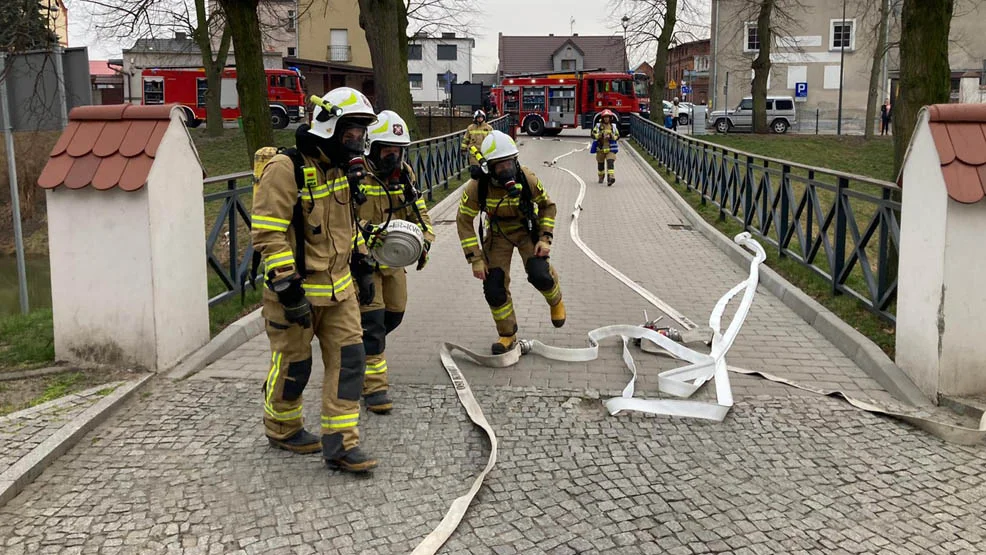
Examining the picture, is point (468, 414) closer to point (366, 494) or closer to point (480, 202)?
point (366, 494)

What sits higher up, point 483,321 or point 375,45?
point 375,45

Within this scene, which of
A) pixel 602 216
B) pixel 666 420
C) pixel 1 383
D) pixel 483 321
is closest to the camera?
pixel 666 420

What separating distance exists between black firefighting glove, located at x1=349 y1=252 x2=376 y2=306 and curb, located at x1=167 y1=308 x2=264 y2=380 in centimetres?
112

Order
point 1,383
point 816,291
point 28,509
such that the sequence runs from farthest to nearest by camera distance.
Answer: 1. point 816,291
2. point 1,383
3. point 28,509

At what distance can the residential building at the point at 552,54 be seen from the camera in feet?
259

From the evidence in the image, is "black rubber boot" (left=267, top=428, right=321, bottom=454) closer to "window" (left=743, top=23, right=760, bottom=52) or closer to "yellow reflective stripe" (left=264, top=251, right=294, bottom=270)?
"yellow reflective stripe" (left=264, top=251, right=294, bottom=270)

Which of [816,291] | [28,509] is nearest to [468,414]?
[28,509]

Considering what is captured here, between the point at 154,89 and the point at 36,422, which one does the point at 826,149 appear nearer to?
the point at 154,89

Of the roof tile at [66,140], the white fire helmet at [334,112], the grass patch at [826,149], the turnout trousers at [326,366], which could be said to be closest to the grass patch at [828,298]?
the turnout trousers at [326,366]

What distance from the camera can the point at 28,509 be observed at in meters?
4.25

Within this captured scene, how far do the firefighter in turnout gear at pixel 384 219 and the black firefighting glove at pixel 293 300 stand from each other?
3.76ft

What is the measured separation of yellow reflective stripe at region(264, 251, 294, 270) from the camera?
4375 millimetres

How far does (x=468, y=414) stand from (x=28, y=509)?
91.7 inches

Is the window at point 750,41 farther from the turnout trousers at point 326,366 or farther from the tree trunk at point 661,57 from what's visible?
the turnout trousers at point 326,366
